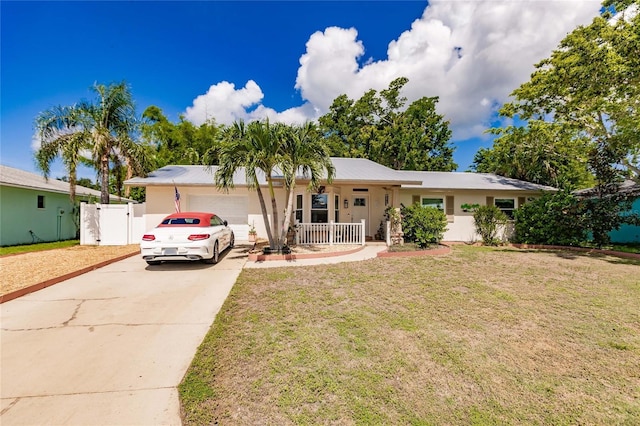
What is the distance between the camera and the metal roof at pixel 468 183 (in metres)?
13.5

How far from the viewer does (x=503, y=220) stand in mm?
12984

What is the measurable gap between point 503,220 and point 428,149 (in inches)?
589

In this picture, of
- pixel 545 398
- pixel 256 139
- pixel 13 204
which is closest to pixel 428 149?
pixel 256 139

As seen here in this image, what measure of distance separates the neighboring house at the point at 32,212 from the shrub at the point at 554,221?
73.4ft

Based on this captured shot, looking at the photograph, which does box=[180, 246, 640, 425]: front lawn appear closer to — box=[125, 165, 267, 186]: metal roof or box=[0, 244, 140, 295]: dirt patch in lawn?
box=[0, 244, 140, 295]: dirt patch in lawn

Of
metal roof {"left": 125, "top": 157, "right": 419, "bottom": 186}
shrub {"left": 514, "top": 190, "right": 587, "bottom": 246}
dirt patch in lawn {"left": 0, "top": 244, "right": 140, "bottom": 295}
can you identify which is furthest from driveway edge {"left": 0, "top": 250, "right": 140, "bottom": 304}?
shrub {"left": 514, "top": 190, "right": 587, "bottom": 246}

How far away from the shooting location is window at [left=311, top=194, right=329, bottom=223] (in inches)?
481

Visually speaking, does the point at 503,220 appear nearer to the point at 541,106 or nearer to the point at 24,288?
the point at 541,106

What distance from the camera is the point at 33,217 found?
1333 cm

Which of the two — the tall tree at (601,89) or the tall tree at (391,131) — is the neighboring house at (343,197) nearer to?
the tall tree at (601,89)

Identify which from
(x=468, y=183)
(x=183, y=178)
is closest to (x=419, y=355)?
(x=183, y=178)

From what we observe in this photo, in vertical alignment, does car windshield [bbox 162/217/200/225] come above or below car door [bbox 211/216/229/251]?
above

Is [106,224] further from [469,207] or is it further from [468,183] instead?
[468,183]

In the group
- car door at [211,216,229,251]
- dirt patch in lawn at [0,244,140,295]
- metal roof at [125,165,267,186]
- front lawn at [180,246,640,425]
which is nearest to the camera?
front lawn at [180,246,640,425]
